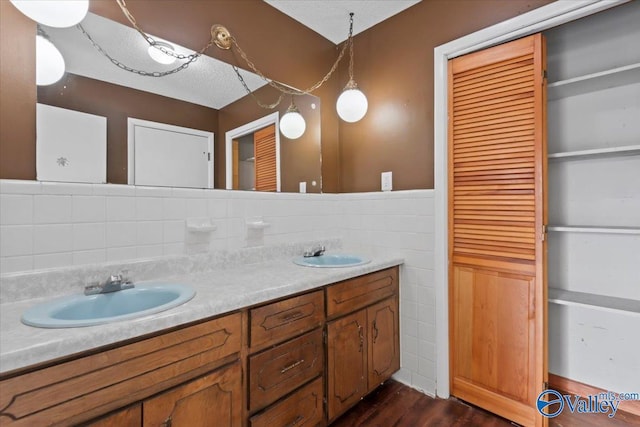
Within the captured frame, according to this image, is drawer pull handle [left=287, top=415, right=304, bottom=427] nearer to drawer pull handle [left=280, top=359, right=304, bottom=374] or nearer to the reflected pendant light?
drawer pull handle [left=280, top=359, right=304, bottom=374]

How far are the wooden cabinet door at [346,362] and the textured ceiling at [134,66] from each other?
55.4 inches

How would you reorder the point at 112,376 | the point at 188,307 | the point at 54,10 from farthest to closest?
the point at 54,10, the point at 188,307, the point at 112,376

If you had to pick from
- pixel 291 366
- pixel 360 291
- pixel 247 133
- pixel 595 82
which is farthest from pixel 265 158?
pixel 595 82

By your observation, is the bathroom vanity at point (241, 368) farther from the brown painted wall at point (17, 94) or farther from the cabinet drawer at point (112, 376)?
the brown painted wall at point (17, 94)

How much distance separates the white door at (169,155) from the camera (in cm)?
142

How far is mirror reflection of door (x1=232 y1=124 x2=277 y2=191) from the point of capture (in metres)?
1.80

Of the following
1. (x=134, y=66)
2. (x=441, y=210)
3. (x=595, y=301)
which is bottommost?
(x=595, y=301)

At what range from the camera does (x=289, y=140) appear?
214cm

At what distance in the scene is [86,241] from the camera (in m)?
1.26

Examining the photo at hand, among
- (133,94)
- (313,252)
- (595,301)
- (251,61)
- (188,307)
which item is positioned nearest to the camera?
(188,307)

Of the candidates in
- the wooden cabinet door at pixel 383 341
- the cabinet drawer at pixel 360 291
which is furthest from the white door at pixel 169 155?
the wooden cabinet door at pixel 383 341

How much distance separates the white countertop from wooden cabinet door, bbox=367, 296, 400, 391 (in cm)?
28

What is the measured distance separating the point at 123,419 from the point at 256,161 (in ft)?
4.51

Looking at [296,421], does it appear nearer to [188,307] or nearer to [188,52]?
[188,307]
